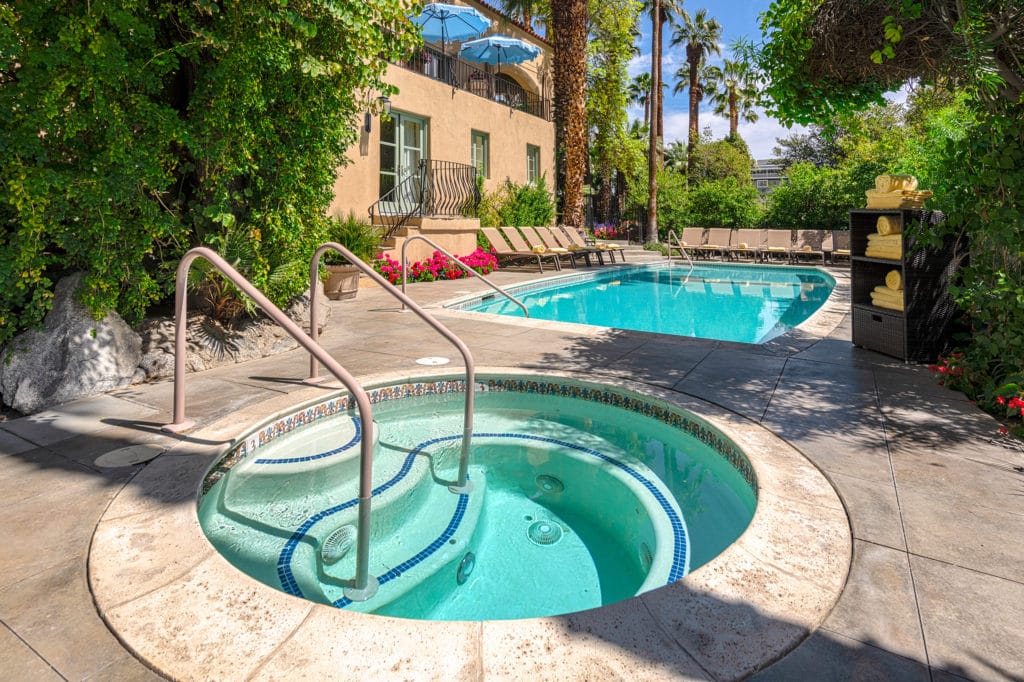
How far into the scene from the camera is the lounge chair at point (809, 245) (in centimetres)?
1628

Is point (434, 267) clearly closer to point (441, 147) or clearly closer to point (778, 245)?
point (441, 147)

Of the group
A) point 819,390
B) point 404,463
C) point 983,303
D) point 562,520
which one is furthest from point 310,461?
point 983,303

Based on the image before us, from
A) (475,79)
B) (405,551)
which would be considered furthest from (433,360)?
(475,79)

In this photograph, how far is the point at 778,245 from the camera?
1695cm

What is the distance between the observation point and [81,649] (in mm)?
1672

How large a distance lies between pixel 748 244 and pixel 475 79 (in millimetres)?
9746

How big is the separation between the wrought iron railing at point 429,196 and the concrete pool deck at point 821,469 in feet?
23.8

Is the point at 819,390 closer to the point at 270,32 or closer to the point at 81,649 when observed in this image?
the point at 81,649

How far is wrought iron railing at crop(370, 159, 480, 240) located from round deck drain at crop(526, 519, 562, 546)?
31.2 ft

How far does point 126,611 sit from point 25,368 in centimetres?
306

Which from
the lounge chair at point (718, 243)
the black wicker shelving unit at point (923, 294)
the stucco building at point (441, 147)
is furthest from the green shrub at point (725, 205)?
the black wicker shelving unit at point (923, 294)

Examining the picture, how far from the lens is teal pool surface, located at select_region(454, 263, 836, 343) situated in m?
8.73

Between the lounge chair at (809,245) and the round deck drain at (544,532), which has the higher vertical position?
the lounge chair at (809,245)

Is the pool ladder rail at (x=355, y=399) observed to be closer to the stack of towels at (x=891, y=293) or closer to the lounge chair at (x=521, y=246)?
the stack of towels at (x=891, y=293)
